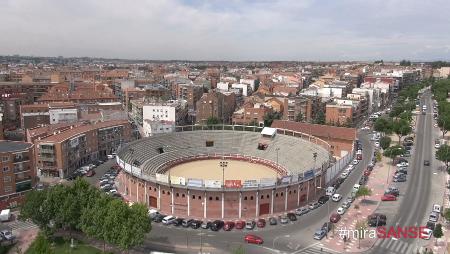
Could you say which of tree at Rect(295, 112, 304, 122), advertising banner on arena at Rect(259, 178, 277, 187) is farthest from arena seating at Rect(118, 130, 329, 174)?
tree at Rect(295, 112, 304, 122)

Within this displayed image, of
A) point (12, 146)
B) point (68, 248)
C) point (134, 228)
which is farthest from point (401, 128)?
point (12, 146)

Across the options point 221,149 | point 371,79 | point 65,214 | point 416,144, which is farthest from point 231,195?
point 371,79

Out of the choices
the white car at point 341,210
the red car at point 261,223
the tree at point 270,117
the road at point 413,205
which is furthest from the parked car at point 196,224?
the tree at point 270,117

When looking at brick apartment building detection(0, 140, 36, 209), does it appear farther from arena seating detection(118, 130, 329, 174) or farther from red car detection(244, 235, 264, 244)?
red car detection(244, 235, 264, 244)

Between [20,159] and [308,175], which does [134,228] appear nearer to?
[308,175]

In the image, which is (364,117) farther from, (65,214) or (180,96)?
(65,214)

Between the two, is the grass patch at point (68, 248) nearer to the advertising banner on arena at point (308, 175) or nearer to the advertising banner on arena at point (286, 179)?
the advertising banner on arena at point (286, 179)
